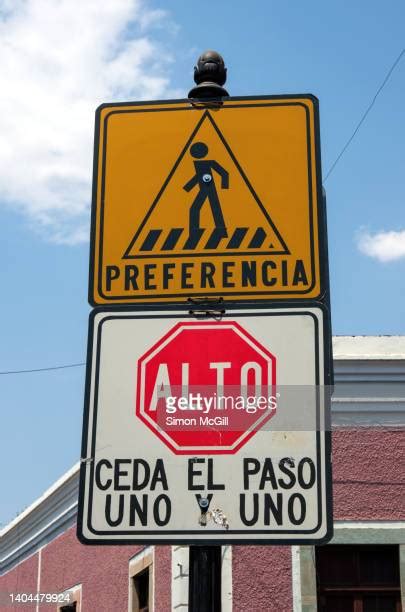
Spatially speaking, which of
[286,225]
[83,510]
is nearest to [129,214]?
[286,225]

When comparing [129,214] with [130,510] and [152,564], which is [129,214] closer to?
[130,510]

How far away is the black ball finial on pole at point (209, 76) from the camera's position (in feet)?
10.6

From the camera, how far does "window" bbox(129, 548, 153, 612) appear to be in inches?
463

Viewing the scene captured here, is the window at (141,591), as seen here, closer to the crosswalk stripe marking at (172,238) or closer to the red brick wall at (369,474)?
the red brick wall at (369,474)

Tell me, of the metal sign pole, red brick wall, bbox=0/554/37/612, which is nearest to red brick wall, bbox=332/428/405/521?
the metal sign pole

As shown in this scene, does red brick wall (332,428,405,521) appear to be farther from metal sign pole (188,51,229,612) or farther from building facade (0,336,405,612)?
metal sign pole (188,51,229,612)

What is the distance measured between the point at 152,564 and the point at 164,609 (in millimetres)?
688

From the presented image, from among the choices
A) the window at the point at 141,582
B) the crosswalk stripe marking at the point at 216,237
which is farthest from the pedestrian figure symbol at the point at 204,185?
the window at the point at 141,582

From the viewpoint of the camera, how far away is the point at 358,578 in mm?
9984

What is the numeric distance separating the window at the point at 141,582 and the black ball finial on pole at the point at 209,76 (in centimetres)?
924

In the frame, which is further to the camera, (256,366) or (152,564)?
(152,564)

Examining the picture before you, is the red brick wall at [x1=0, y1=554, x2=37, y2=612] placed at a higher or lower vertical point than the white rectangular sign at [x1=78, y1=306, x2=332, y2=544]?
higher

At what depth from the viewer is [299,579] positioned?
9875 mm

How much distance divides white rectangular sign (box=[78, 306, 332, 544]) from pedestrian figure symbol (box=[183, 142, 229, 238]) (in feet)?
1.27
